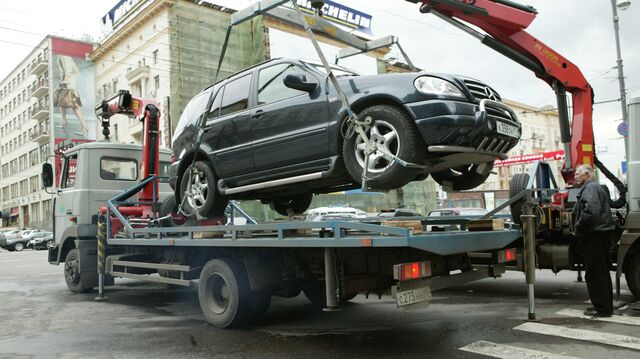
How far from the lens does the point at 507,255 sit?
5555mm

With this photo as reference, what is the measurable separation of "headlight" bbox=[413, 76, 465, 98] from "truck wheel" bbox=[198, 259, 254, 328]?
263 centimetres

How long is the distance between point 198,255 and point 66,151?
457cm

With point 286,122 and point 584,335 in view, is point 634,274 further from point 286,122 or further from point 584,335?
point 286,122

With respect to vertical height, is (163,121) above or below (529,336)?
above

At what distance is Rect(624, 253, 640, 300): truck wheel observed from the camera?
251 inches

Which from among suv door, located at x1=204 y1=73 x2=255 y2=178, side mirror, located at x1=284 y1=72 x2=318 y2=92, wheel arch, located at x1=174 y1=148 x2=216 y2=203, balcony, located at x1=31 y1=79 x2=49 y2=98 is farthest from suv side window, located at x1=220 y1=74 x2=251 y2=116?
balcony, located at x1=31 y1=79 x2=49 y2=98

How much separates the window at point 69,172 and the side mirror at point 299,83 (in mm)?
5555

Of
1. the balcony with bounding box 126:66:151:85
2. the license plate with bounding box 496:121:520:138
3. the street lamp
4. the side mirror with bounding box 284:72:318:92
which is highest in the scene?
the balcony with bounding box 126:66:151:85

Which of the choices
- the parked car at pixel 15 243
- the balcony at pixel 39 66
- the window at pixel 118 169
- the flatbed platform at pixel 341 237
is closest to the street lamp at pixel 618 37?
the flatbed platform at pixel 341 237

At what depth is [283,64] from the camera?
579 cm

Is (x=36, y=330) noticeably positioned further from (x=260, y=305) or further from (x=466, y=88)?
(x=466, y=88)

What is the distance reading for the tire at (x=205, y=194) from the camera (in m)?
6.43

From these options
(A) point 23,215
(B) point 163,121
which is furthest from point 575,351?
(A) point 23,215

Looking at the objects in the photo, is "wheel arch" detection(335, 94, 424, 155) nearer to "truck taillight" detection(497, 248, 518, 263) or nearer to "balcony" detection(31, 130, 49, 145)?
"truck taillight" detection(497, 248, 518, 263)
